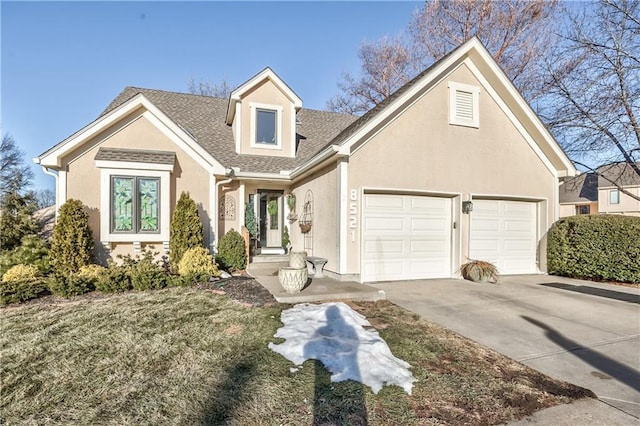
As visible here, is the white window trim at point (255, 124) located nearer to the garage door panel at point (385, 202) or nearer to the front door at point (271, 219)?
the front door at point (271, 219)


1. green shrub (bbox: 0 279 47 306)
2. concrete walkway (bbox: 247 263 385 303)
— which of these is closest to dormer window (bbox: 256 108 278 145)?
concrete walkway (bbox: 247 263 385 303)

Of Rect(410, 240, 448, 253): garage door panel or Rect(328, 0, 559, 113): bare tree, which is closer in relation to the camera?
Rect(410, 240, 448, 253): garage door panel

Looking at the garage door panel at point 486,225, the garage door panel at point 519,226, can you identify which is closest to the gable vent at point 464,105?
the garage door panel at point 486,225

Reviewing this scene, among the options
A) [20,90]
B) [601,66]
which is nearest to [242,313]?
[20,90]

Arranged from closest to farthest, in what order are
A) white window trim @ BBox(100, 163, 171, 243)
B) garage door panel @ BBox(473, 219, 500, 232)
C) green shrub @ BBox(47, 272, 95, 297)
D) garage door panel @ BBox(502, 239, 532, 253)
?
1. green shrub @ BBox(47, 272, 95, 297)
2. white window trim @ BBox(100, 163, 171, 243)
3. garage door panel @ BBox(473, 219, 500, 232)
4. garage door panel @ BBox(502, 239, 532, 253)

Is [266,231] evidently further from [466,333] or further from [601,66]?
[601,66]

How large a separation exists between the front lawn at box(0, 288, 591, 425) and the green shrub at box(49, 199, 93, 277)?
273 centimetres

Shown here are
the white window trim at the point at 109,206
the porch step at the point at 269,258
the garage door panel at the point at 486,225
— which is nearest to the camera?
the white window trim at the point at 109,206

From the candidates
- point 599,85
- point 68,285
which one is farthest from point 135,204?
point 599,85

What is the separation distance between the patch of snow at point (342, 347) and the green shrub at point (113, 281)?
4.16 m

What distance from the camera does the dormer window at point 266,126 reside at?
12.6 meters

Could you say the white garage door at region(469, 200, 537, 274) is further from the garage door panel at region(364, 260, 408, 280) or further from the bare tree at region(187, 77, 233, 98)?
the bare tree at region(187, 77, 233, 98)

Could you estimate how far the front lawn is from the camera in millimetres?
2865

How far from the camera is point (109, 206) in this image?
28.6 feet
